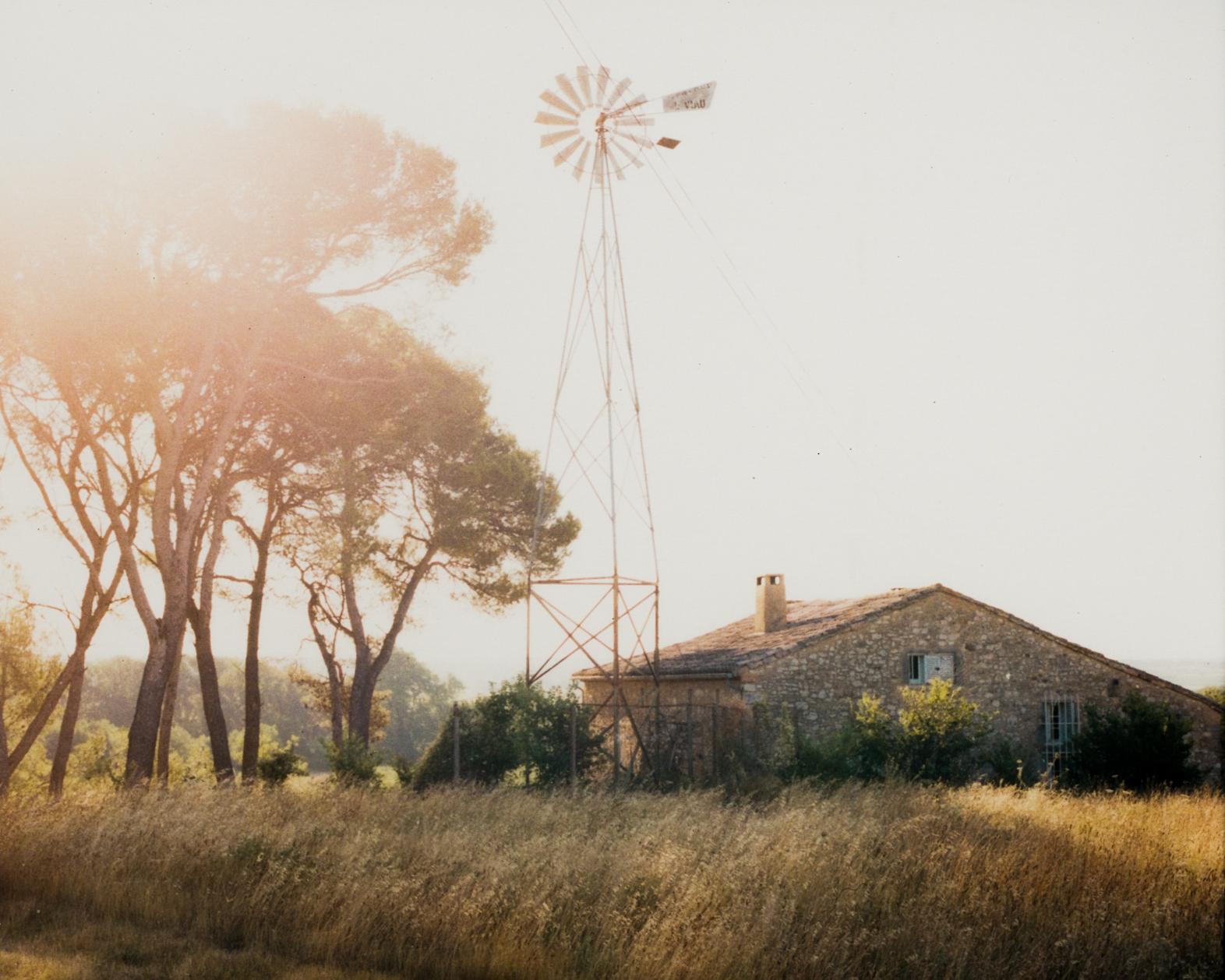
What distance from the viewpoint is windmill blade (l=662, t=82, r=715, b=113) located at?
16.6 meters

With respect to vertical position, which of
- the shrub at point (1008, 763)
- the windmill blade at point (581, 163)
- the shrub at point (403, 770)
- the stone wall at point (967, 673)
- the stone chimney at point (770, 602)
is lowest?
the shrub at point (1008, 763)

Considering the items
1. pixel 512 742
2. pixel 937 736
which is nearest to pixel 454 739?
pixel 512 742

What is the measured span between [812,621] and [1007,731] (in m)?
5.05

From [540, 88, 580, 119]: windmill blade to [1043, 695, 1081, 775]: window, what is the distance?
57.1 feet

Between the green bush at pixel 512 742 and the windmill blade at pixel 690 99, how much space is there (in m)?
9.90

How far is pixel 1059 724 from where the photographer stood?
26359 mm

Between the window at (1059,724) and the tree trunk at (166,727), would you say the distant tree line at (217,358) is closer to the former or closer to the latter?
the tree trunk at (166,727)

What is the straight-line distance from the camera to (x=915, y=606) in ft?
83.9

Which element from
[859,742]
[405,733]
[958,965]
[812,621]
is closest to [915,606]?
[812,621]

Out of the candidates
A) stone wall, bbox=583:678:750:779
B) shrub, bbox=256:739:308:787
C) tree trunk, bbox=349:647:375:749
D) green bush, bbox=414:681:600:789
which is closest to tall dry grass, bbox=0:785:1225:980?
green bush, bbox=414:681:600:789

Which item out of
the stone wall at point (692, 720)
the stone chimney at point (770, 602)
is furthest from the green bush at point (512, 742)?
the stone chimney at point (770, 602)

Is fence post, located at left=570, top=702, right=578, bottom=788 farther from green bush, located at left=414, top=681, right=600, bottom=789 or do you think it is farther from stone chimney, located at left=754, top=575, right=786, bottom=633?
stone chimney, located at left=754, top=575, right=786, bottom=633

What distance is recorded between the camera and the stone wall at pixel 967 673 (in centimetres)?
2392

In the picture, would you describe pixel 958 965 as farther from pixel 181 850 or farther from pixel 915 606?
pixel 915 606
